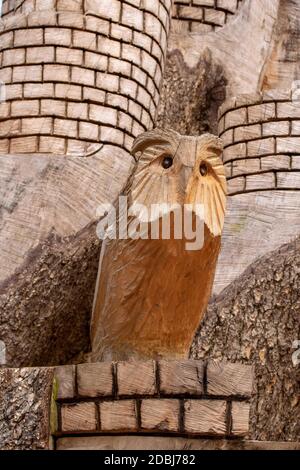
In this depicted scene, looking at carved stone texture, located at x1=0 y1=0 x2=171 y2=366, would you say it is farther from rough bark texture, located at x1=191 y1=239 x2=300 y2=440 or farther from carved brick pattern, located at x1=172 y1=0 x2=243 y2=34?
carved brick pattern, located at x1=172 y1=0 x2=243 y2=34

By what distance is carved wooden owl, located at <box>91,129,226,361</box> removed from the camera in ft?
17.9

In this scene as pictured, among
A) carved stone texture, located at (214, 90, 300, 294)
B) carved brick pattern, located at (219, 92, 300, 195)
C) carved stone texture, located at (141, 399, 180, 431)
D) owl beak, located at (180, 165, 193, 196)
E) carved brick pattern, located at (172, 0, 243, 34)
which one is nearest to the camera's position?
carved stone texture, located at (141, 399, 180, 431)

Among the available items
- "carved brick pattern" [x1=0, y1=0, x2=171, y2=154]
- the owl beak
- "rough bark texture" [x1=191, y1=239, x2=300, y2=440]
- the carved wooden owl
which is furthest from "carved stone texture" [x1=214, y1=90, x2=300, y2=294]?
the owl beak

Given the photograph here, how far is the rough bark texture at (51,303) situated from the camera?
6.38 m

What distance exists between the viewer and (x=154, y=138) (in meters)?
5.57

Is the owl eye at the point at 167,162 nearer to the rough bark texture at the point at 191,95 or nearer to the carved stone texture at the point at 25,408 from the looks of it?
the carved stone texture at the point at 25,408

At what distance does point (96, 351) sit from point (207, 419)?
2.11 feet

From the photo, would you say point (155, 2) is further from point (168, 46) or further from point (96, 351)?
point (96, 351)

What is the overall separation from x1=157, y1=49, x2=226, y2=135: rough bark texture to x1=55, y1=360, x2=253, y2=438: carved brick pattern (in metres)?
2.81

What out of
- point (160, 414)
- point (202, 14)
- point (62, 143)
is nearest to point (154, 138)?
point (160, 414)

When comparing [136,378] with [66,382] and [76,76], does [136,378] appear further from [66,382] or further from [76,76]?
[76,76]

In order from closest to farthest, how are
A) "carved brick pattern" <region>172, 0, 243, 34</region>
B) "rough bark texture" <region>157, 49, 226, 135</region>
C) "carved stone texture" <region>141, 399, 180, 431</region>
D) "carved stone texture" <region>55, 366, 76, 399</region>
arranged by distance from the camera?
"carved stone texture" <region>141, 399, 180, 431</region> → "carved stone texture" <region>55, 366, 76, 399</region> → "rough bark texture" <region>157, 49, 226, 135</region> → "carved brick pattern" <region>172, 0, 243, 34</region>

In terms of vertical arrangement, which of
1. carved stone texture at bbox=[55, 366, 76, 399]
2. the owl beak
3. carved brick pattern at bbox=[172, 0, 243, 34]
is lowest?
carved stone texture at bbox=[55, 366, 76, 399]

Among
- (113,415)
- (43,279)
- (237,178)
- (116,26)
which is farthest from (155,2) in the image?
(113,415)
